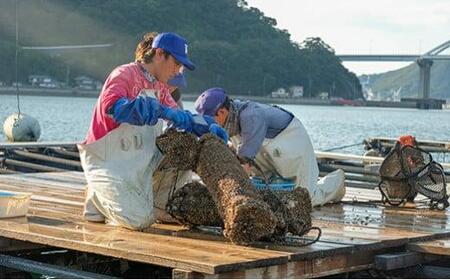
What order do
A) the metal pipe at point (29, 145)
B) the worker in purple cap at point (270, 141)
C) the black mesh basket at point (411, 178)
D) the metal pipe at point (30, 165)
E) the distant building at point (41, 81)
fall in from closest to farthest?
1. the worker in purple cap at point (270, 141)
2. the black mesh basket at point (411, 178)
3. the metal pipe at point (30, 165)
4. the metal pipe at point (29, 145)
5. the distant building at point (41, 81)

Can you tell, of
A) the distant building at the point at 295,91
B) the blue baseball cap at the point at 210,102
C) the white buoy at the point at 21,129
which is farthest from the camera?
the distant building at the point at 295,91

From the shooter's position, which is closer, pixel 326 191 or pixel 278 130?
pixel 278 130

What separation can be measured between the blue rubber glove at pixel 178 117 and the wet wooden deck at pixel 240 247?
28.6 inches

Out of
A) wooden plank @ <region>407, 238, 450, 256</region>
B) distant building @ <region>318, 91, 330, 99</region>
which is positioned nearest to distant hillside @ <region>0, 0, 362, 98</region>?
distant building @ <region>318, 91, 330, 99</region>

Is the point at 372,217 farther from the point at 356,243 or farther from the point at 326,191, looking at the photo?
the point at 356,243

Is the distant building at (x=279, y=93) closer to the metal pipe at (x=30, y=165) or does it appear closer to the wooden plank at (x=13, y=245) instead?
the metal pipe at (x=30, y=165)

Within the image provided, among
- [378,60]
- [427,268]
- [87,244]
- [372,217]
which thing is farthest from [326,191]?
[378,60]

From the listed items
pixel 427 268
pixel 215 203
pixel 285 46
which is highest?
pixel 285 46

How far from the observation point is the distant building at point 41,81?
98562 mm

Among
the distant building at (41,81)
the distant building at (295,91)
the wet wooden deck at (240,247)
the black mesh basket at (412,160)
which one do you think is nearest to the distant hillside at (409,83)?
the distant building at (295,91)

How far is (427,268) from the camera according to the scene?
6.67 m

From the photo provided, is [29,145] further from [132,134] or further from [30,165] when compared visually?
[132,134]

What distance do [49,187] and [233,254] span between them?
13.5 ft

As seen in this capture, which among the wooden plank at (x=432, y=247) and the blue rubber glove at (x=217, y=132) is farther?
the blue rubber glove at (x=217, y=132)
